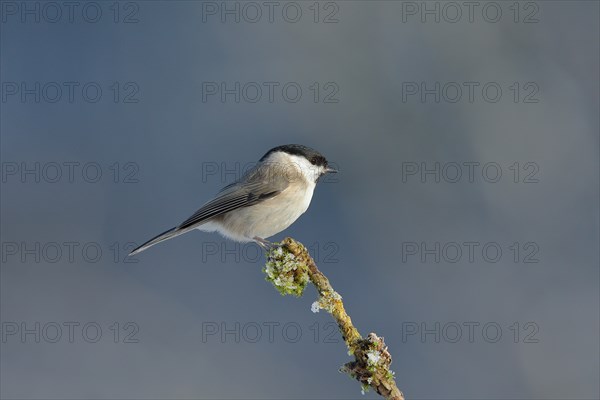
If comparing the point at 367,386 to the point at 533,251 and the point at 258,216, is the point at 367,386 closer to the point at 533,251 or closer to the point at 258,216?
the point at 258,216

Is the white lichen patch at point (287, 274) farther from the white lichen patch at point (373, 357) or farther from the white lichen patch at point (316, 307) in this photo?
the white lichen patch at point (373, 357)

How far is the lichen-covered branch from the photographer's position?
1071 mm

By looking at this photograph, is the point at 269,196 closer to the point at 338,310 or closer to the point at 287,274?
the point at 287,274

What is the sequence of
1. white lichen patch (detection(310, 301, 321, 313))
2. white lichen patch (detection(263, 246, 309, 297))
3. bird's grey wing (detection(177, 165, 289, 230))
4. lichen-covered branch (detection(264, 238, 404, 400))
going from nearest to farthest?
lichen-covered branch (detection(264, 238, 404, 400)) → white lichen patch (detection(310, 301, 321, 313)) → white lichen patch (detection(263, 246, 309, 297)) → bird's grey wing (detection(177, 165, 289, 230))

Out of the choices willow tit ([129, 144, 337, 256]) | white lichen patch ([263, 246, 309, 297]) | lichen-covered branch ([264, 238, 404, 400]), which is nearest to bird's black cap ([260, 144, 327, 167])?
willow tit ([129, 144, 337, 256])

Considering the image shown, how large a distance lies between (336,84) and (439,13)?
47.4 inches

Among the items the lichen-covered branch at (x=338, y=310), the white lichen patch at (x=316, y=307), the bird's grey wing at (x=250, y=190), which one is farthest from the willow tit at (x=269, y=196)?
the white lichen patch at (x=316, y=307)

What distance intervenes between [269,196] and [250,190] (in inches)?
3.2

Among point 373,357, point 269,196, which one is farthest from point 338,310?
point 269,196

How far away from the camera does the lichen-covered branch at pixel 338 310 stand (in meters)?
1.07

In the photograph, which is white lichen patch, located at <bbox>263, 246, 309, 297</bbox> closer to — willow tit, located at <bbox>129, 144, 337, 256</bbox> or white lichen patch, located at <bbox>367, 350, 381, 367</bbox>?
white lichen patch, located at <bbox>367, 350, 381, 367</bbox>

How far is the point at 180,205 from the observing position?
4.79 meters

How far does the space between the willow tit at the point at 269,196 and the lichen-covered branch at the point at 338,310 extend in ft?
3.45

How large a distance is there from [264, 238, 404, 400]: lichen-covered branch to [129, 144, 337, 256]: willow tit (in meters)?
1.05
